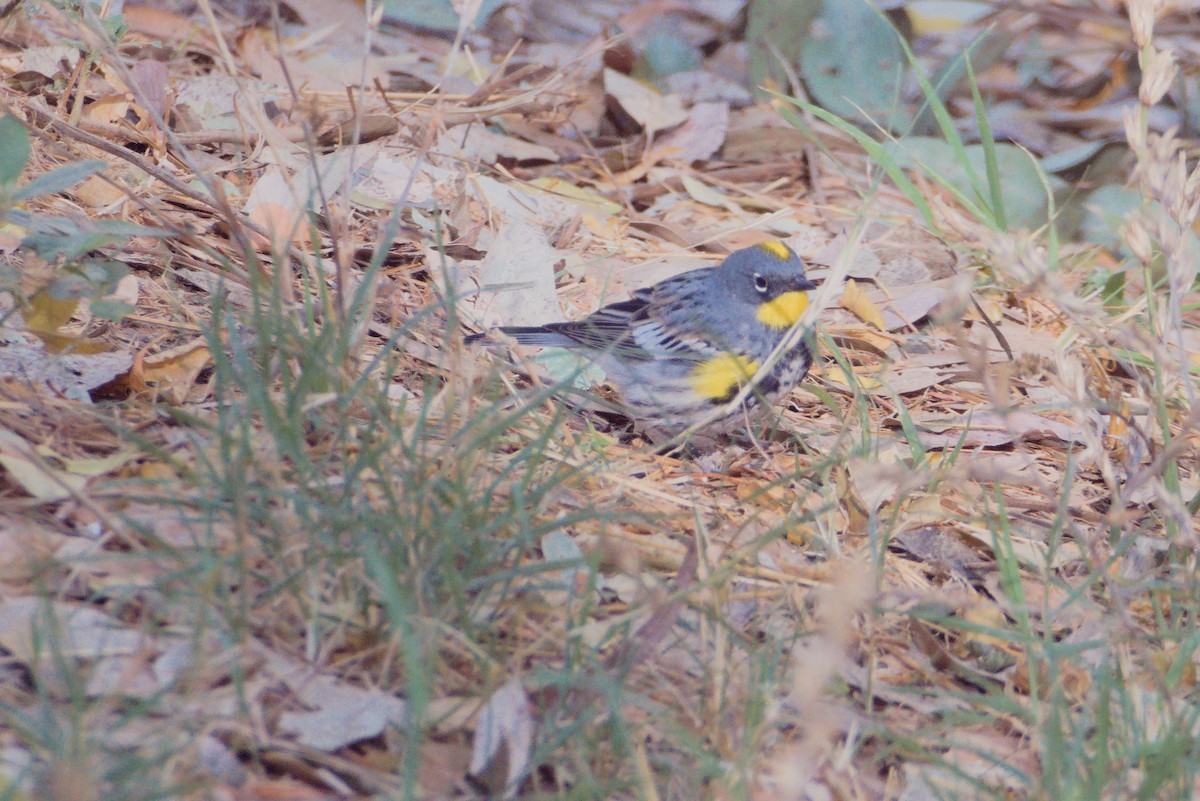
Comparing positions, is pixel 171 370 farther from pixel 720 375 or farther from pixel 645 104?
pixel 645 104

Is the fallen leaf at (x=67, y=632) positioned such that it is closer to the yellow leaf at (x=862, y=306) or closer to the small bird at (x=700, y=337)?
the small bird at (x=700, y=337)

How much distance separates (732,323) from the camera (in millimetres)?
4191

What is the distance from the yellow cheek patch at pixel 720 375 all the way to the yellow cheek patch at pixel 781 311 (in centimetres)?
21

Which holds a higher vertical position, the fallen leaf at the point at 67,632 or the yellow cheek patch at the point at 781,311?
the fallen leaf at the point at 67,632

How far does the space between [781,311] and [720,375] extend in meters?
0.41

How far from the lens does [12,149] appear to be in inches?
101

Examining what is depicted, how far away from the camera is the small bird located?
12.3 ft

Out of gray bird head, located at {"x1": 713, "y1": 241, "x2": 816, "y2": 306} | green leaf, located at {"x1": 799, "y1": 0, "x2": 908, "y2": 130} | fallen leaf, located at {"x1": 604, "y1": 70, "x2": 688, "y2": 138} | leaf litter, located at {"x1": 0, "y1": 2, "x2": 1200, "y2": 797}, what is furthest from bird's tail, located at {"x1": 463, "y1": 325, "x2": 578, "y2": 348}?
green leaf, located at {"x1": 799, "y1": 0, "x2": 908, "y2": 130}

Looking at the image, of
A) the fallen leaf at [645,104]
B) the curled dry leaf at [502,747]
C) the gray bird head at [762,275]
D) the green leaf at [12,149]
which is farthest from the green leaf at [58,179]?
the fallen leaf at [645,104]

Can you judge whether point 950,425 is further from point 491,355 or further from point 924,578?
point 491,355

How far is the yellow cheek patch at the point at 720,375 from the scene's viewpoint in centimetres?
393

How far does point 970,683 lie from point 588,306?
2.17 metres

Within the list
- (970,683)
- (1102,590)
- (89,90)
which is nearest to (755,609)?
(970,683)

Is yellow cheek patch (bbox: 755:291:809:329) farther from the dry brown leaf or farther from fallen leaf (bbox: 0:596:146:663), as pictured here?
fallen leaf (bbox: 0:596:146:663)
